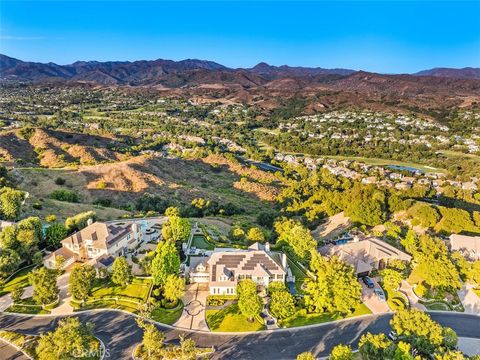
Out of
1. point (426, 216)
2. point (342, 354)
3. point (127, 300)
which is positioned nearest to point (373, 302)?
point (342, 354)

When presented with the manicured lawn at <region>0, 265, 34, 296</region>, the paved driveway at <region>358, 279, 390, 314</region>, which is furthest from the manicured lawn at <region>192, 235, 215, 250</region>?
the paved driveway at <region>358, 279, 390, 314</region>

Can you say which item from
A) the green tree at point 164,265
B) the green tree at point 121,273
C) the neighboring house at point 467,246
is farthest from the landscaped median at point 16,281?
the neighboring house at point 467,246

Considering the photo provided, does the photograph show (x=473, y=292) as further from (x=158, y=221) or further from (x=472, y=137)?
(x=472, y=137)

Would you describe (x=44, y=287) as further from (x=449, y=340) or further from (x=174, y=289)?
(x=449, y=340)

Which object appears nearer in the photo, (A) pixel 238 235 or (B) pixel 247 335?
(B) pixel 247 335

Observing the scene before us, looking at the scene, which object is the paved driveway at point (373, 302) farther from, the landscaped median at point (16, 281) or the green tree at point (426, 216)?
the landscaped median at point (16, 281)

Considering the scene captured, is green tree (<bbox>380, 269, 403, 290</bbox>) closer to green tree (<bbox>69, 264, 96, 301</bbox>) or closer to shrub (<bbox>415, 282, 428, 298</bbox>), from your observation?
shrub (<bbox>415, 282, 428, 298</bbox>)
